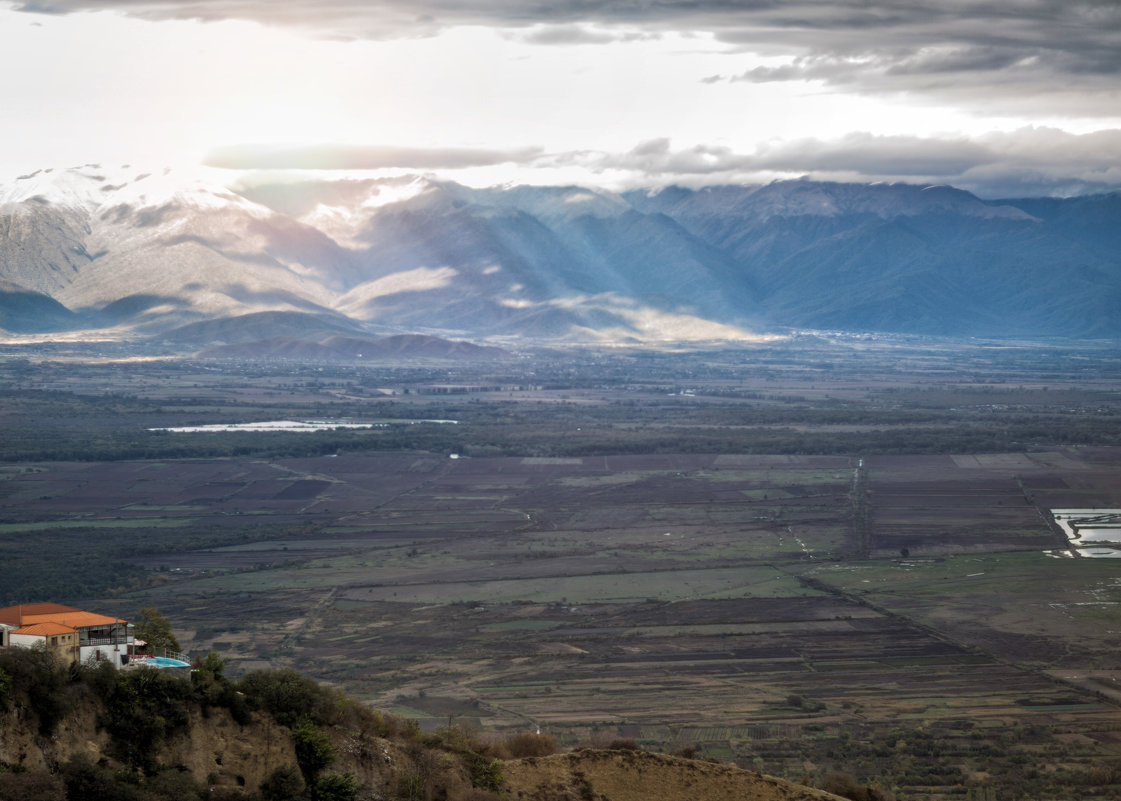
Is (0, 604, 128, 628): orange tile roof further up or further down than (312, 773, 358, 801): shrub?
further up

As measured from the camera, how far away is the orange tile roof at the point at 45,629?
1141 inches

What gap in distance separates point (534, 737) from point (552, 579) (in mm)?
34346

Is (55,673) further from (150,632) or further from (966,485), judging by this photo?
(966,485)

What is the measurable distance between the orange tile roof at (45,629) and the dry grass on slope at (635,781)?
1000 centimetres

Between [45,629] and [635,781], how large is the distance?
13.2 meters

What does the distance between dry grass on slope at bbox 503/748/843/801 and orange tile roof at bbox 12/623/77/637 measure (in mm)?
9999

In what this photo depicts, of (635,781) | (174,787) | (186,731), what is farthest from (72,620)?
(635,781)

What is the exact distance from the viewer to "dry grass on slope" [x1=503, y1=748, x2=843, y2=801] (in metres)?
31.4

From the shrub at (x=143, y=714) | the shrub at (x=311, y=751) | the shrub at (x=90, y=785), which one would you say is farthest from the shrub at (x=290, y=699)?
the shrub at (x=90, y=785)

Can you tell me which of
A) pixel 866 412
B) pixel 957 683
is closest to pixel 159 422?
pixel 866 412

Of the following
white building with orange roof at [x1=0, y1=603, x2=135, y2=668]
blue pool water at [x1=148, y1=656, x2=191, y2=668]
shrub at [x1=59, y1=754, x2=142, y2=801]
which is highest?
white building with orange roof at [x1=0, y1=603, x2=135, y2=668]

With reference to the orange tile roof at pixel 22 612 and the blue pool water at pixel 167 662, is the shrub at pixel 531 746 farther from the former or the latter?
the orange tile roof at pixel 22 612

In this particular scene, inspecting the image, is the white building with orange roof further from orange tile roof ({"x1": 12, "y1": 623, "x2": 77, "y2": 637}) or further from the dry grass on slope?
the dry grass on slope

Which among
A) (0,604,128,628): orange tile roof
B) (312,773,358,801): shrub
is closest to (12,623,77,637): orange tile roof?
(0,604,128,628): orange tile roof
